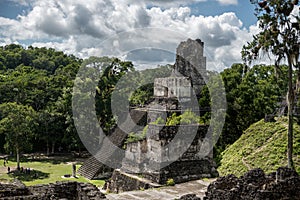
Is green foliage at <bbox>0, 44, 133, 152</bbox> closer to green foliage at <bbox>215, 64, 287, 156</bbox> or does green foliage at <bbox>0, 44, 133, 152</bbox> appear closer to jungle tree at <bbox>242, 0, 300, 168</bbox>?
green foliage at <bbox>215, 64, 287, 156</bbox>

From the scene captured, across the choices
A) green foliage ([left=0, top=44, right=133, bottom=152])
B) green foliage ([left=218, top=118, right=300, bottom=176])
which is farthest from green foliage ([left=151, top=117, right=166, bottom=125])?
green foliage ([left=0, top=44, right=133, bottom=152])

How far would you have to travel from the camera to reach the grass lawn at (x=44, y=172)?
1867cm

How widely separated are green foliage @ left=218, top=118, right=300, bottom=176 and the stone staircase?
650cm

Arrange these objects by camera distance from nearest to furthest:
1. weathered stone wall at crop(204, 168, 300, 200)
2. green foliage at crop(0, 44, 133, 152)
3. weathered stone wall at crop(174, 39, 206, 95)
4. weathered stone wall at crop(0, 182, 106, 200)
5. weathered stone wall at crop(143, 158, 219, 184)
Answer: weathered stone wall at crop(204, 168, 300, 200), weathered stone wall at crop(0, 182, 106, 200), weathered stone wall at crop(143, 158, 219, 184), weathered stone wall at crop(174, 39, 206, 95), green foliage at crop(0, 44, 133, 152)

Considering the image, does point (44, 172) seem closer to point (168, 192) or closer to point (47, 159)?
point (47, 159)

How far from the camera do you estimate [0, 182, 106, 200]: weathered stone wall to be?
8.21 metres

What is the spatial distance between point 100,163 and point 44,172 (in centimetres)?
358

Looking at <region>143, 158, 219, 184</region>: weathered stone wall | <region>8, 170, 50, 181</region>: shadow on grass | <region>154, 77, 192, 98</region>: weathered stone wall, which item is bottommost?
<region>8, 170, 50, 181</region>: shadow on grass

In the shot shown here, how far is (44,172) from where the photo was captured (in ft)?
67.6

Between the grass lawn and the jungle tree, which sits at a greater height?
the jungle tree

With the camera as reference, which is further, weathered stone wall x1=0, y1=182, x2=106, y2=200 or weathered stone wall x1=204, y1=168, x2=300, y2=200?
weathered stone wall x1=0, y1=182, x2=106, y2=200

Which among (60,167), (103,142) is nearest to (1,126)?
(60,167)

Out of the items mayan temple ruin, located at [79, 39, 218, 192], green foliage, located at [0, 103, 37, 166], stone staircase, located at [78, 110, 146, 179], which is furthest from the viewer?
green foliage, located at [0, 103, 37, 166]

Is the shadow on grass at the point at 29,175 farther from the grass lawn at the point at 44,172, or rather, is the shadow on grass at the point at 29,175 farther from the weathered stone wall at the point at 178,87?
the weathered stone wall at the point at 178,87
